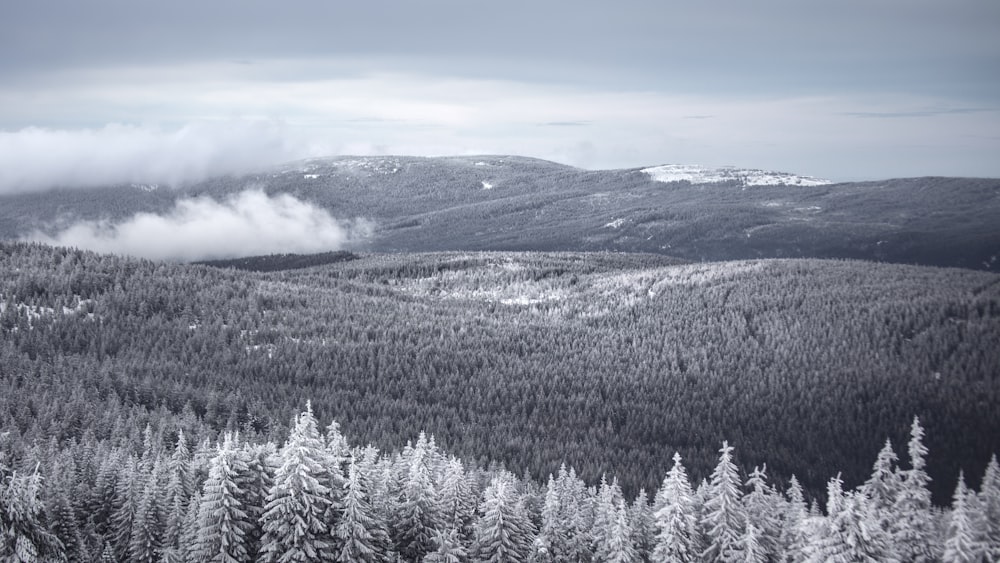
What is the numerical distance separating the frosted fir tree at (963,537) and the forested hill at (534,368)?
62605 millimetres

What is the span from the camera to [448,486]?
41656 millimetres

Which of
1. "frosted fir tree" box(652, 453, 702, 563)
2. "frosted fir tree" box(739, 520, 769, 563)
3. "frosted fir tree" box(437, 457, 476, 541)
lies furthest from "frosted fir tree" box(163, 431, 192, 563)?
"frosted fir tree" box(739, 520, 769, 563)

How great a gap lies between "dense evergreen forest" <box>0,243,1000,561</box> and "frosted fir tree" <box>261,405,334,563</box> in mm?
190

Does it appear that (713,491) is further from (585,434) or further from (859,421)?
(859,421)

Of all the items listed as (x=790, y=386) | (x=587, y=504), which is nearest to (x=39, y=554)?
(x=587, y=504)

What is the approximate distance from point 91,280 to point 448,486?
519ft

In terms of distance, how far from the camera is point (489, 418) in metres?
115

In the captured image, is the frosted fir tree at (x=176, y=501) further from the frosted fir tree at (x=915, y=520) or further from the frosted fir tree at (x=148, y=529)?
the frosted fir tree at (x=915, y=520)

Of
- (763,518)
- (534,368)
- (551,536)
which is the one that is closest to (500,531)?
(551,536)

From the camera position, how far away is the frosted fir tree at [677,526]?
117 feet

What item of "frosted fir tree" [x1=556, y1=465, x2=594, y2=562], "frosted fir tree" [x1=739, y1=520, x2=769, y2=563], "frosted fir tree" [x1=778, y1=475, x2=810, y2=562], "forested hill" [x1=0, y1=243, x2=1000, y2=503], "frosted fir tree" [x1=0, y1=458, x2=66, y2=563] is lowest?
"forested hill" [x1=0, y1=243, x2=1000, y2=503]

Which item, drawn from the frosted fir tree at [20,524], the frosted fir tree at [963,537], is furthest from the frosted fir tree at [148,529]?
the frosted fir tree at [963,537]

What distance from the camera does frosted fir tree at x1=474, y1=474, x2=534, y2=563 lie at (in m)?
37.8

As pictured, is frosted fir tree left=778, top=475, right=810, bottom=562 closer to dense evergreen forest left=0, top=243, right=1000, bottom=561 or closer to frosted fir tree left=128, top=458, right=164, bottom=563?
dense evergreen forest left=0, top=243, right=1000, bottom=561
